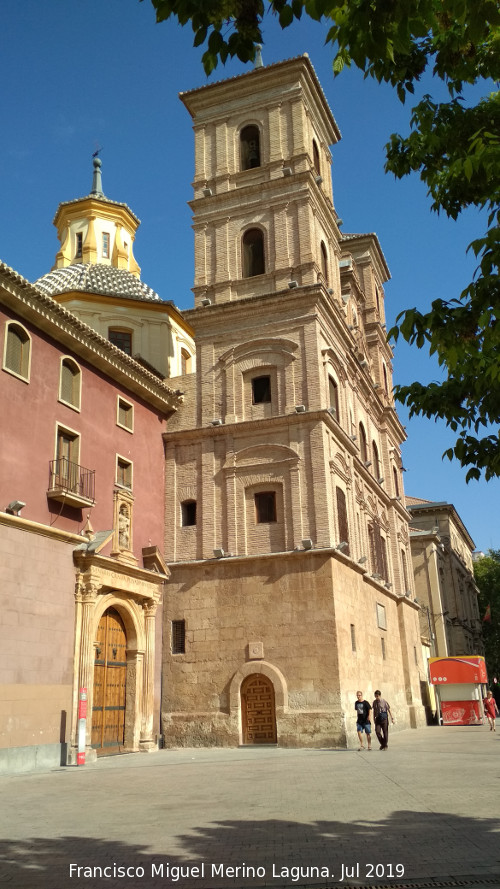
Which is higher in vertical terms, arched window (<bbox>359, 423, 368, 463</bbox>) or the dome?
the dome

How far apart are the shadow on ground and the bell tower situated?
19835mm

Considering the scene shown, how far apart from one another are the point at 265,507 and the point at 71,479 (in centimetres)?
681

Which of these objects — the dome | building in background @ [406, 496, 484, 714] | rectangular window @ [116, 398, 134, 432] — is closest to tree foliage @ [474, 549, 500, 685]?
building in background @ [406, 496, 484, 714]

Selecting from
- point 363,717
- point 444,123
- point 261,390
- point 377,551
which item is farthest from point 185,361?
point 444,123

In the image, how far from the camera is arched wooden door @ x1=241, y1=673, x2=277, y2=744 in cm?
2198

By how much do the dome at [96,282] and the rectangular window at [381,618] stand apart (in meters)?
15.0

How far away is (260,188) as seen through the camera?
89.4ft

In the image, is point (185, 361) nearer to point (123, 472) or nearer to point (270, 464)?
point (270, 464)

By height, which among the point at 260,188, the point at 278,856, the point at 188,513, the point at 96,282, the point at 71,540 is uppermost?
the point at 260,188

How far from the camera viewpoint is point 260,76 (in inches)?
1113

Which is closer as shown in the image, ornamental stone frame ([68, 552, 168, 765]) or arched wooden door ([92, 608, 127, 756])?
ornamental stone frame ([68, 552, 168, 765])

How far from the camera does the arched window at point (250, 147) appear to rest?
2845 centimetres

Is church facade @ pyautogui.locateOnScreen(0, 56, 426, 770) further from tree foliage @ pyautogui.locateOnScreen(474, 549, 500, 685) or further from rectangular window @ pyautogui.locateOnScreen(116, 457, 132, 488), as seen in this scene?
tree foliage @ pyautogui.locateOnScreen(474, 549, 500, 685)

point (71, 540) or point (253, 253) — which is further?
point (253, 253)
